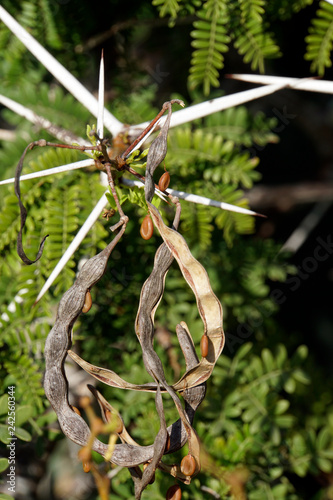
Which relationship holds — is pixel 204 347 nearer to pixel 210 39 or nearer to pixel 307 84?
pixel 307 84

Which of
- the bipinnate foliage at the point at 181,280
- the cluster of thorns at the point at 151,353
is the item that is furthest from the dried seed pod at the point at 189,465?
the bipinnate foliage at the point at 181,280

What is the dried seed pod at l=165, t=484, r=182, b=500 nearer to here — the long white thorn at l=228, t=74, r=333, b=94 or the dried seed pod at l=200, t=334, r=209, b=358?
the dried seed pod at l=200, t=334, r=209, b=358

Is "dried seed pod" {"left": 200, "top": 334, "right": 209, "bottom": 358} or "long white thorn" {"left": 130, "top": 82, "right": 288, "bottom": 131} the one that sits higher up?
"long white thorn" {"left": 130, "top": 82, "right": 288, "bottom": 131}

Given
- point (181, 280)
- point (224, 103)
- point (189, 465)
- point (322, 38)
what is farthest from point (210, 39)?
point (189, 465)

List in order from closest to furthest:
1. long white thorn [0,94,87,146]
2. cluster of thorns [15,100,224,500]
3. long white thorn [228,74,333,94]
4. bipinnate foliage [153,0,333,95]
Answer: cluster of thorns [15,100,224,500] → long white thorn [228,74,333,94] → long white thorn [0,94,87,146] → bipinnate foliage [153,0,333,95]

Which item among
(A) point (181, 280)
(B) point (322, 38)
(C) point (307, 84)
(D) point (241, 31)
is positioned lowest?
(A) point (181, 280)

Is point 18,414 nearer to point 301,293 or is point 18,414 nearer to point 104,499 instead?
point 104,499

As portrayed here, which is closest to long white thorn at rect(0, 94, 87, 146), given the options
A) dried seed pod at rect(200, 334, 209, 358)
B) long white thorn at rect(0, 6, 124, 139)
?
long white thorn at rect(0, 6, 124, 139)
